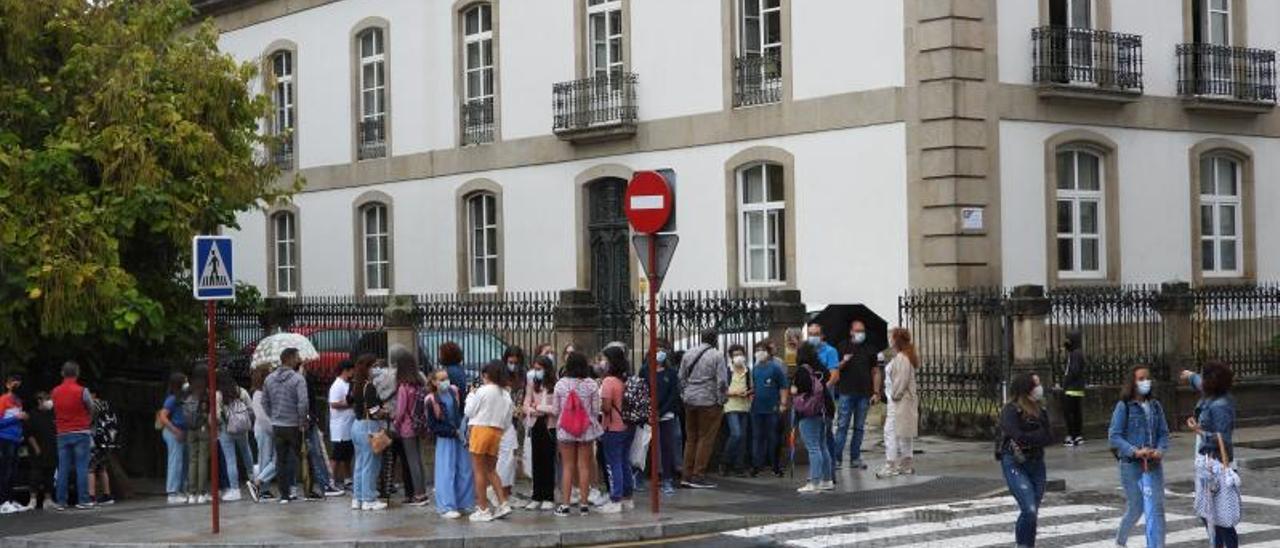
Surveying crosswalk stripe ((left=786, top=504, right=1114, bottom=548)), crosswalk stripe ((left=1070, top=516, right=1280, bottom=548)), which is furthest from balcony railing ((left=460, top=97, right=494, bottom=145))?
crosswalk stripe ((left=1070, top=516, right=1280, bottom=548))

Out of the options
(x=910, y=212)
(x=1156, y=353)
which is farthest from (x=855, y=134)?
(x=1156, y=353)

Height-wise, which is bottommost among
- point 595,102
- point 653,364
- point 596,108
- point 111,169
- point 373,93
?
point 653,364

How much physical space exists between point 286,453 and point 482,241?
59.6 ft

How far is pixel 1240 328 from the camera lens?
95.4 ft

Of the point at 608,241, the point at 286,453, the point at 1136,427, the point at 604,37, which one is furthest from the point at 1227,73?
the point at 1136,427

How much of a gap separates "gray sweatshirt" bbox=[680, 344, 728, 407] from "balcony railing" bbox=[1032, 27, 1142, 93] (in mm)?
11174

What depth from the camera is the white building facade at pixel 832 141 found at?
1173 inches

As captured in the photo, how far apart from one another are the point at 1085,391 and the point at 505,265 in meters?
14.8

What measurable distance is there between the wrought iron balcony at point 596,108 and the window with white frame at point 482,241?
10.5ft

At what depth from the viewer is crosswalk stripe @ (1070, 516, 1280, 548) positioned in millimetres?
16547

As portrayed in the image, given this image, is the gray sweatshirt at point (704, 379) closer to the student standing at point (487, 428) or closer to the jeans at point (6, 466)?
the student standing at point (487, 428)

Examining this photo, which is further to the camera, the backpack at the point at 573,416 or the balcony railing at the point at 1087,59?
the balcony railing at the point at 1087,59

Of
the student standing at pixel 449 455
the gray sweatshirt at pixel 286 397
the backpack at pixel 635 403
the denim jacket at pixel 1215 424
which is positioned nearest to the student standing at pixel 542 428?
the student standing at pixel 449 455

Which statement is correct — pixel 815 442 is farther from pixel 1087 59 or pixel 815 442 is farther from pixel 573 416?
pixel 1087 59
